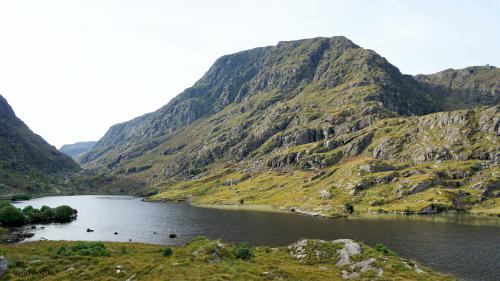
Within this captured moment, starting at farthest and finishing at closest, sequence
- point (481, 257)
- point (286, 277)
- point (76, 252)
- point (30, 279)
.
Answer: point (481, 257)
point (76, 252)
point (286, 277)
point (30, 279)

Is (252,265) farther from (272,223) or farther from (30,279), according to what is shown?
(272,223)

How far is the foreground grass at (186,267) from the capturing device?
5117 centimetres

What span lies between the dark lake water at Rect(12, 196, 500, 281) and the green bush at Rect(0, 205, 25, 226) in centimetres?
1244

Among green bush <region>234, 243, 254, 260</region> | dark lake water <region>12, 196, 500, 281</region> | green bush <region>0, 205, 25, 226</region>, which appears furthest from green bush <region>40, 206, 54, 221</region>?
green bush <region>234, 243, 254, 260</region>

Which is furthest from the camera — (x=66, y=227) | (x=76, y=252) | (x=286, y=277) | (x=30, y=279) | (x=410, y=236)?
(x=66, y=227)

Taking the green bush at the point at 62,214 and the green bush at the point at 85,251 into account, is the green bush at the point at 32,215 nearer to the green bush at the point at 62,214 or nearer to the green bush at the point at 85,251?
the green bush at the point at 62,214

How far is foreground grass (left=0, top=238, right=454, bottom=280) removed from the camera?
51166mm

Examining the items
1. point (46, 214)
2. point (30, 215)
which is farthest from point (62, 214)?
point (30, 215)

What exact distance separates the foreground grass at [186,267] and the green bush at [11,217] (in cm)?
9417

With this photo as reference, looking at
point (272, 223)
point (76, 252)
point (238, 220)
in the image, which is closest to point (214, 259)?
point (76, 252)

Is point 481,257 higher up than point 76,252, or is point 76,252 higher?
point 76,252

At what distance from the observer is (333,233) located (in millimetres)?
136250

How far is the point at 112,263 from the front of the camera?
5803 cm

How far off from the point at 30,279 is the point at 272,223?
407ft
